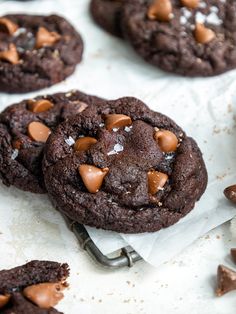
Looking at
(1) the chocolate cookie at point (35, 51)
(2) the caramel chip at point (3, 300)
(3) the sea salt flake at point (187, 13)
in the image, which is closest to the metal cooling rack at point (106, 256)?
(2) the caramel chip at point (3, 300)

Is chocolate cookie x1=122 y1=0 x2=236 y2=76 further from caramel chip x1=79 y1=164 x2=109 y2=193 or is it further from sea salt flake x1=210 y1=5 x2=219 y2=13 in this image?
caramel chip x1=79 y1=164 x2=109 y2=193

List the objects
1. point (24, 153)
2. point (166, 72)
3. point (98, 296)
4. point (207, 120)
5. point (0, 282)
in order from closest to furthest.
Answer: point (0, 282), point (98, 296), point (24, 153), point (207, 120), point (166, 72)

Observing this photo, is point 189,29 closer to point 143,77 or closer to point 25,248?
point 143,77

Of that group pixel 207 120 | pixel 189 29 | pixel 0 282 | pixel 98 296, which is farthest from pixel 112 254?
pixel 189 29

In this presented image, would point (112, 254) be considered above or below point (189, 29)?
below

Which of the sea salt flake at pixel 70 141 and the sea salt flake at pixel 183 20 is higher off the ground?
the sea salt flake at pixel 183 20

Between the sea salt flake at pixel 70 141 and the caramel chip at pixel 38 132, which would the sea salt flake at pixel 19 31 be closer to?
the caramel chip at pixel 38 132

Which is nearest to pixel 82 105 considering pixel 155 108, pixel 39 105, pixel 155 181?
pixel 39 105
